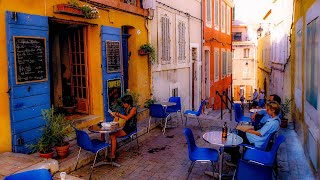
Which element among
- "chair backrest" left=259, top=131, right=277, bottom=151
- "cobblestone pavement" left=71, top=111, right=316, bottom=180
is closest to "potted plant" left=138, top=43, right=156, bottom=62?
"cobblestone pavement" left=71, top=111, right=316, bottom=180

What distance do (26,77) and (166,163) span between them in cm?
324

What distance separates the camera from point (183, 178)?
18.0ft

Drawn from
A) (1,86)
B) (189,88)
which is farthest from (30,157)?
(189,88)

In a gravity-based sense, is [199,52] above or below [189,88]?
above

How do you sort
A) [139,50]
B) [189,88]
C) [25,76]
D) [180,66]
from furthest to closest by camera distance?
[189,88], [180,66], [139,50], [25,76]

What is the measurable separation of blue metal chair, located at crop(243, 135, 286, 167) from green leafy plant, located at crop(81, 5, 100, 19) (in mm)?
4625

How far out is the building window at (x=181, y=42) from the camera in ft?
40.8

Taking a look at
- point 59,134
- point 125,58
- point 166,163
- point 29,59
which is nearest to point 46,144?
point 59,134

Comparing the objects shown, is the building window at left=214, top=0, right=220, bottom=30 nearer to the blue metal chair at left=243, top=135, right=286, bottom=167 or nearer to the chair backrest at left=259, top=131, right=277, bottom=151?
the chair backrest at left=259, top=131, right=277, bottom=151

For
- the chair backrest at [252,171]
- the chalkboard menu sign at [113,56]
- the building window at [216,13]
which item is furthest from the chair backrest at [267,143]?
the building window at [216,13]

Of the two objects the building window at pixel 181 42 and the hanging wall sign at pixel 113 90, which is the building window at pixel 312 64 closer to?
the hanging wall sign at pixel 113 90

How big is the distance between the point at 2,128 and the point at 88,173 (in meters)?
1.74

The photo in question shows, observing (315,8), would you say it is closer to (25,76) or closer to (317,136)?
(317,136)

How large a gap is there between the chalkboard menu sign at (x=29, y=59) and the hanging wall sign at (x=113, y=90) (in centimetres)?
222
